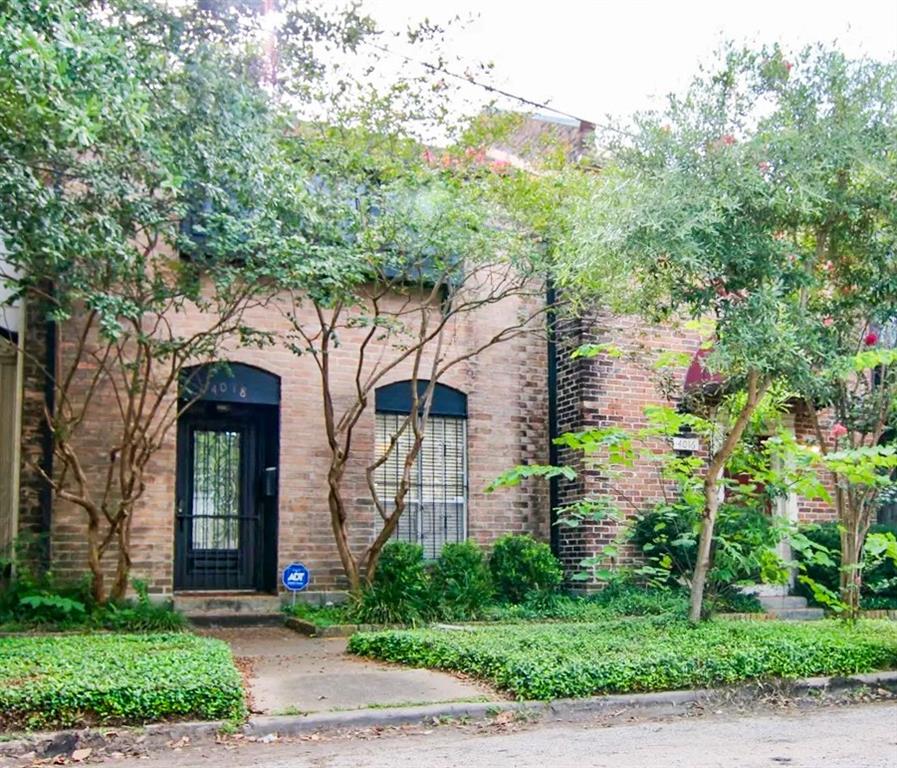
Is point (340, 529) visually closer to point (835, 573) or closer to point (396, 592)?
point (396, 592)

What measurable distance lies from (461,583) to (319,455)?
2416 millimetres

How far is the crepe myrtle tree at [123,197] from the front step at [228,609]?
3.25ft

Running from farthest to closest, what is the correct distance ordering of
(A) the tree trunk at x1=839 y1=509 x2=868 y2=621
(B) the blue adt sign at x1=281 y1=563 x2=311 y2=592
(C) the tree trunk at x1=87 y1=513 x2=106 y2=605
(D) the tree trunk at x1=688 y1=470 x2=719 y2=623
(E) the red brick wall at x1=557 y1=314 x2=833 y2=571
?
(E) the red brick wall at x1=557 y1=314 x2=833 y2=571
(B) the blue adt sign at x1=281 y1=563 x2=311 y2=592
(C) the tree trunk at x1=87 y1=513 x2=106 y2=605
(A) the tree trunk at x1=839 y1=509 x2=868 y2=621
(D) the tree trunk at x1=688 y1=470 x2=719 y2=623

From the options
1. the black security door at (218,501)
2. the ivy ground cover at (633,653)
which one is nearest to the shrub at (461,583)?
the ivy ground cover at (633,653)

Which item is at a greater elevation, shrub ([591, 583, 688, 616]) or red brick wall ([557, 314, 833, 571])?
red brick wall ([557, 314, 833, 571])

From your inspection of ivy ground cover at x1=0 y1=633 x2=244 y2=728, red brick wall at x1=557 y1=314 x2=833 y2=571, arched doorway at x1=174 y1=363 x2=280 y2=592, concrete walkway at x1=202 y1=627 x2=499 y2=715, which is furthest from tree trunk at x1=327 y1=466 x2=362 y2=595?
ivy ground cover at x1=0 y1=633 x2=244 y2=728

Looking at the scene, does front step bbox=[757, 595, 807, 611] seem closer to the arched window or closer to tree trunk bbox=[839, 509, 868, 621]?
tree trunk bbox=[839, 509, 868, 621]

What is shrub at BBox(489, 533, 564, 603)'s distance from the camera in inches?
544

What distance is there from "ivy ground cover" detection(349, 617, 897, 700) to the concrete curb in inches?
4.3

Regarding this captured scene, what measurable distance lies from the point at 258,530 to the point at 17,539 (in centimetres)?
297

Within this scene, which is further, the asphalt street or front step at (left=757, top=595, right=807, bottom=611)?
front step at (left=757, top=595, right=807, bottom=611)

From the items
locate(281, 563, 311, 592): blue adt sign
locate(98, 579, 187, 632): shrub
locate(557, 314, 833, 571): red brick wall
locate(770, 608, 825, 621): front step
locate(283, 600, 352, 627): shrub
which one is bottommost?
locate(770, 608, 825, 621): front step

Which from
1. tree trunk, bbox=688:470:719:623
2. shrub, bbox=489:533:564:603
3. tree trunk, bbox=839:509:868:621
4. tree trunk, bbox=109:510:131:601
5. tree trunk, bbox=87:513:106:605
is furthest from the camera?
shrub, bbox=489:533:564:603

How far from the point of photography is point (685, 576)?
10.5 meters
